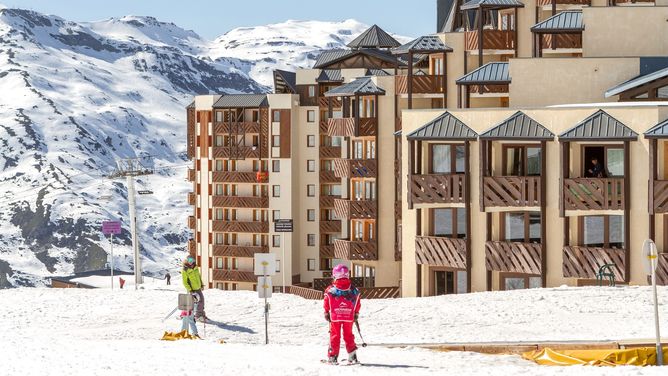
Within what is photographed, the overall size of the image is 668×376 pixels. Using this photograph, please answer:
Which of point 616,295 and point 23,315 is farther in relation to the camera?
point 23,315

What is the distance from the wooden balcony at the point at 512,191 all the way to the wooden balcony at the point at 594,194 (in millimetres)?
1372

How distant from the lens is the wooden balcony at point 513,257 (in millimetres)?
51062

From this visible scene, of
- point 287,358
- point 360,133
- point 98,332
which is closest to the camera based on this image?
point 287,358

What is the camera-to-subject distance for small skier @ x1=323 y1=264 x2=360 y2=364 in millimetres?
27219

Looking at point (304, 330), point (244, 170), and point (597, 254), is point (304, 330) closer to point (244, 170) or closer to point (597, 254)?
point (597, 254)

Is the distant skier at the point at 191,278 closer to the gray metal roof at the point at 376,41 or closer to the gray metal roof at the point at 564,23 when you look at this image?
the gray metal roof at the point at 564,23

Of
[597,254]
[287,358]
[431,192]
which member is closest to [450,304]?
[597,254]

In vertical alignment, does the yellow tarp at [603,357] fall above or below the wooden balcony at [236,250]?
above

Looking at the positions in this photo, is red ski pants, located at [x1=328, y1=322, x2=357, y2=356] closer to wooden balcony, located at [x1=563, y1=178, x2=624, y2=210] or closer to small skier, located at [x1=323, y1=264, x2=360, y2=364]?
small skier, located at [x1=323, y1=264, x2=360, y2=364]

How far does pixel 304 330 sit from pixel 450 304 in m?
4.34

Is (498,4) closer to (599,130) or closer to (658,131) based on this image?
(599,130)

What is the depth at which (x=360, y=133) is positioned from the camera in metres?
80.1

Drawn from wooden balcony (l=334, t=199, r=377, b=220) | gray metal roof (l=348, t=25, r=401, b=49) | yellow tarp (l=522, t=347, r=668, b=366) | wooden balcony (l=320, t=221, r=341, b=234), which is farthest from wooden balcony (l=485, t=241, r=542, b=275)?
gray metal roof (l=348, t=25, r=401, b=49)

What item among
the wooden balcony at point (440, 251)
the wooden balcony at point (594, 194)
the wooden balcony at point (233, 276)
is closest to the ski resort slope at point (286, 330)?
the wooden balcony at point (440, 251)
